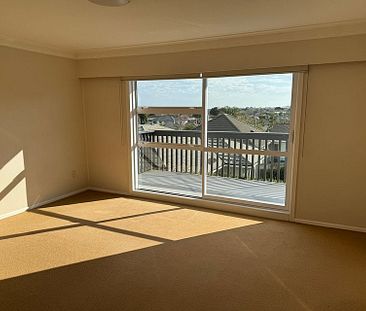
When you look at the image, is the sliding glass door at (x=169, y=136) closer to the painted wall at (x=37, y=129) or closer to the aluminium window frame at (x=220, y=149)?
the aluminium window frame at (x=220, y=149)

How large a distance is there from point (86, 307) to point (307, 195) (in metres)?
2.54

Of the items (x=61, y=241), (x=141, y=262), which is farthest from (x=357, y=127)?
(x=61, y=241)

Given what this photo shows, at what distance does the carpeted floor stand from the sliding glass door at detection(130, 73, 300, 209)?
0.57 m

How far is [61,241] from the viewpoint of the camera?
9.50ft

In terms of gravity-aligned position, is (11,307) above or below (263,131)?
below

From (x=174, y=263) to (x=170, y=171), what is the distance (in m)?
1.99

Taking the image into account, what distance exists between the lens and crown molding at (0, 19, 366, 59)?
280 centimetres

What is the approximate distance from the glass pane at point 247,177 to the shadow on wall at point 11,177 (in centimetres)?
242

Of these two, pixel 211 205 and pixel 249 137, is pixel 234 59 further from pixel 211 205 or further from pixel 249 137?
pixel 211 205

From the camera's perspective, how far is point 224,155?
3.91 m

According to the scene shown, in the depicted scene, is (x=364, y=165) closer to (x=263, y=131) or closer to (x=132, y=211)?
(x=263, y=131)

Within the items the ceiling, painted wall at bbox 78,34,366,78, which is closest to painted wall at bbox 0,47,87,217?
the ceiling

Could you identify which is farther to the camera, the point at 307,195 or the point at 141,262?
the point at 307,195

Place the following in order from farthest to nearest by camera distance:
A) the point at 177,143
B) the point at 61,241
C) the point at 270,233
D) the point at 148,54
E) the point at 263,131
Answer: the point at 177,143 → the point at 148,54 → the point at 263,131 → the point at 270,233 → the point at 61,241
